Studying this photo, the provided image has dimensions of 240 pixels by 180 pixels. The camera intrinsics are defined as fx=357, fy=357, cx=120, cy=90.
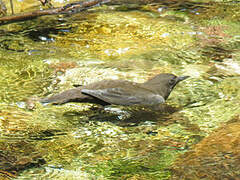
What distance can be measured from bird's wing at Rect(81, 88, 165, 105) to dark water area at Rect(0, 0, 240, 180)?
0.36ft

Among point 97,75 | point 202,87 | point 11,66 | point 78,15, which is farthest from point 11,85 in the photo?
point 78,15

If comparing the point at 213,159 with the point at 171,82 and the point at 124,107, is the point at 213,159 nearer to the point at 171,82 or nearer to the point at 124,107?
the point at 124,107

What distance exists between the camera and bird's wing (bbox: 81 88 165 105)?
168 inches

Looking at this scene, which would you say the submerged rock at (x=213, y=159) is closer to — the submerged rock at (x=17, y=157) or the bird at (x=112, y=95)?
the bird at (x=112, y=95)

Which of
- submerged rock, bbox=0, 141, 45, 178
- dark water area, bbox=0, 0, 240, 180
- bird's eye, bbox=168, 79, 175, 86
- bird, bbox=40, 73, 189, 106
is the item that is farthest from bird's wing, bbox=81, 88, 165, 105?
submerged rock, bbox=0, 141, 45, 178

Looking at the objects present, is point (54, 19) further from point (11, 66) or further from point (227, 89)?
point (227, 89)

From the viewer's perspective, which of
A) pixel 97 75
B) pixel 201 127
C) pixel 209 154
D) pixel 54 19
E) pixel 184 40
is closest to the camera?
pixel 209 154

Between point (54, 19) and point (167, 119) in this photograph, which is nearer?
point (167, 119)

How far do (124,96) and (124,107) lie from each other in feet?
0.58

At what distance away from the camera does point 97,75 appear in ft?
18.7

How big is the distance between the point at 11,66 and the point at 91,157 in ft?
10.5

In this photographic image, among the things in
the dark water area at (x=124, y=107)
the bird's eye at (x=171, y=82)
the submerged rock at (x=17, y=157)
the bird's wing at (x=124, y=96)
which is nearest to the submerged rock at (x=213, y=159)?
the dark water area at (x=124, y=107)

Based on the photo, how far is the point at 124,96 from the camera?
4.44 m

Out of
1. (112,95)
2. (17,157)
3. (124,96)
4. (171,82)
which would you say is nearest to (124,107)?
(124,96)
